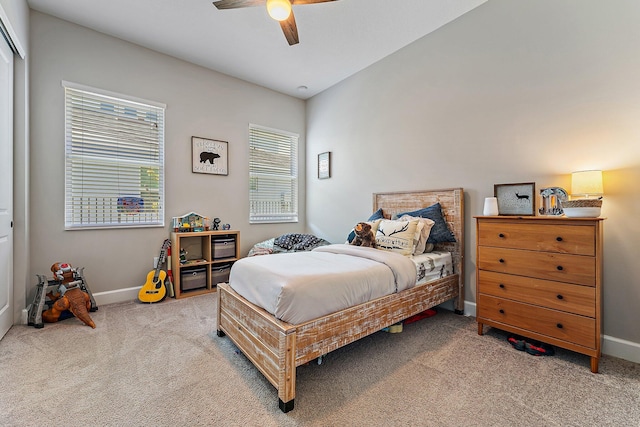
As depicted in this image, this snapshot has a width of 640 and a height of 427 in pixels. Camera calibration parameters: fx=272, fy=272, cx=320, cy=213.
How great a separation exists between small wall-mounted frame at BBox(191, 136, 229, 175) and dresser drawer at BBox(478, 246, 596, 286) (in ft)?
10.8

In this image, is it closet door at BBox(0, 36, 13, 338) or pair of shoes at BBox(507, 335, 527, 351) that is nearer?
pair of shoes at BBox(507, 335, 527, 351)

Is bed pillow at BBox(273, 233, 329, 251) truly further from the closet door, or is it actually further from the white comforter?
the closet door

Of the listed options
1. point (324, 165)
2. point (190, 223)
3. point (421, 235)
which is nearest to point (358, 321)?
point (421, 235)

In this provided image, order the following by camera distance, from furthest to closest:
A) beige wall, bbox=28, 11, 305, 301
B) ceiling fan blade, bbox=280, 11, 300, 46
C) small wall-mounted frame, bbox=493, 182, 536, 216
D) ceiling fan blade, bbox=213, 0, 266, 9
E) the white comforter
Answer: beige wall, bbox=28, 11, 305, 301
small wall-mounted frame, bbox=493, 182, 536, 216
ceiling fan blade, bbox=280, 11, 300, 46
ceiling fan blade, bbox=213, 0, 266, 9
the white comforter

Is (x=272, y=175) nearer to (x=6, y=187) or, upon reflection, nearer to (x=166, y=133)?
(x=166, y=133)

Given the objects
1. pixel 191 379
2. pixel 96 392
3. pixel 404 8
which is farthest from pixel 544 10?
pixel 96 392

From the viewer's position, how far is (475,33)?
2.64 meters

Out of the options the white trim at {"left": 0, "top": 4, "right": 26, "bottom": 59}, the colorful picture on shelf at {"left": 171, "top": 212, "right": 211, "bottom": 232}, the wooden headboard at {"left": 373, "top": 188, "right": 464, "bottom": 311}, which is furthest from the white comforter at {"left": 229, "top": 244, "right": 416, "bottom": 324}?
the white trim at {"left": 0, "top": 4, "right": 26, "bottom": 59}

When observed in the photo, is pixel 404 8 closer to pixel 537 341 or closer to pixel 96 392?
pixel 537 341

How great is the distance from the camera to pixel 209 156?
147 inches

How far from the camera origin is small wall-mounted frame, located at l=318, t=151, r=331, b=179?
4324mm

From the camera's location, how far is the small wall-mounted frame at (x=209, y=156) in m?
3.61

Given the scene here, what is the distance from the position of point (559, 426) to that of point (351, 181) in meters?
3.14

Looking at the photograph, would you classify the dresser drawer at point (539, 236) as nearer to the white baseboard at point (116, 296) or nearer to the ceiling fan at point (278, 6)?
the ceiling fan at point (278, 6)
